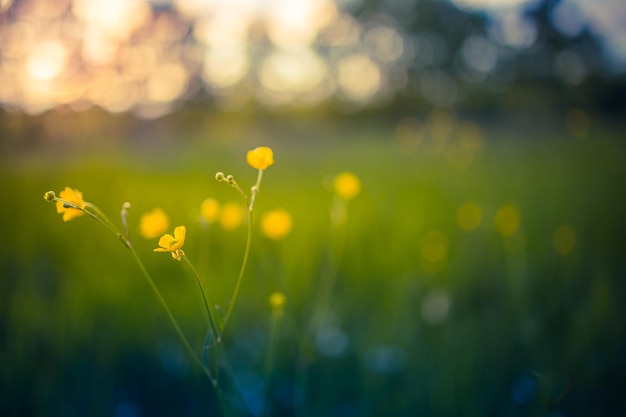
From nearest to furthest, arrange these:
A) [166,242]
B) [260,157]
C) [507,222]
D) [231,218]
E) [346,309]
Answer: [166,242] → [260,157] → [231,218] → [346,309] → [507,222]

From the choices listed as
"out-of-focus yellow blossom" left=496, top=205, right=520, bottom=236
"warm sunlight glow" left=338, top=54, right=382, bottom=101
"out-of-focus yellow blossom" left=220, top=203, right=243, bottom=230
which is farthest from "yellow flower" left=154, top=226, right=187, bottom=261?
"warm sunlight glow" left=338, top=54, right=382, bottom=101

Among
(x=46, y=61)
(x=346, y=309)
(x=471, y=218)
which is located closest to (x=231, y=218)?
(x=346, y=309)

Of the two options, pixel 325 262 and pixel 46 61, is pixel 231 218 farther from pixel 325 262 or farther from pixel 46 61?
pixel 46 61

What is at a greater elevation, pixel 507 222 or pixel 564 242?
A: pixel 507 222

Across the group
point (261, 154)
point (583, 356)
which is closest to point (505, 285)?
point (583, 356)

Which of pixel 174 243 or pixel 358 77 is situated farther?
pixel 358 77

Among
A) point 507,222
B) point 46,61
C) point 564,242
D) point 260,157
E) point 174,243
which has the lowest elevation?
point 564,242

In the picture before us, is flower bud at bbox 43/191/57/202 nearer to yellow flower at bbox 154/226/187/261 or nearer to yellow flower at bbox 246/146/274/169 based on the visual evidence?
yellow flower at bbox 154/226/187/261
